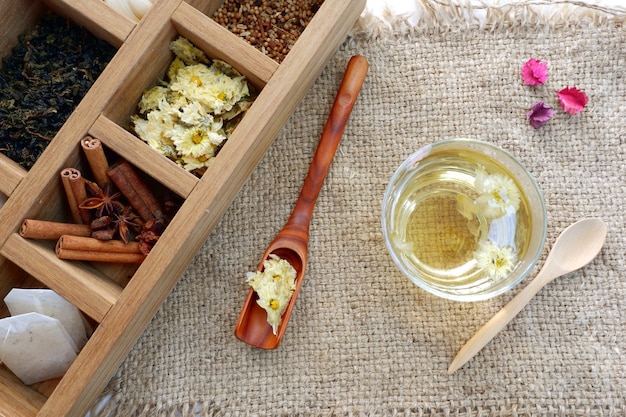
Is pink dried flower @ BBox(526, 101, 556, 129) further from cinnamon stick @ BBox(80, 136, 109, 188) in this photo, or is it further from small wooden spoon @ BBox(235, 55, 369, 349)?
cinnamon stick @ BBox(80, 136, 109, 188)

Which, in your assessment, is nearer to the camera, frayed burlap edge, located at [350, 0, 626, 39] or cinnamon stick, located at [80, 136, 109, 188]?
cinnamon stick, located at [80, 136, 109, 188]

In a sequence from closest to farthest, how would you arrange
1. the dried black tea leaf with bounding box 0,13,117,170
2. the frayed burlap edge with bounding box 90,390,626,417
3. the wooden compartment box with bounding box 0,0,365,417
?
the wooden compartment box with bounding box 0,0,365,417 → the dried black tea leaf with bounding box 0,13,117,170 → the frayed burlap edge with bounding box 90,390,626,417

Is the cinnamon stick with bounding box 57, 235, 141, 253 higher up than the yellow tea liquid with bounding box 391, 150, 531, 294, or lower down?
lower down

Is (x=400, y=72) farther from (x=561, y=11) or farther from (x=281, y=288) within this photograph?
(x=281, y=288)

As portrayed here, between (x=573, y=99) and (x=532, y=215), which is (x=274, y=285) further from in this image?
(x=573, y=99)

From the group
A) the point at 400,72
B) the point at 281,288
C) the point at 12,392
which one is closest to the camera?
the point at 12,392

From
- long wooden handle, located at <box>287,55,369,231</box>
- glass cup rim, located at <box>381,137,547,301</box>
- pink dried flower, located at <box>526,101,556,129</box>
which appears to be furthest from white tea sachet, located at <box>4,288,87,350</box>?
pink dried flower, located at <box>526,101,556,129</box>

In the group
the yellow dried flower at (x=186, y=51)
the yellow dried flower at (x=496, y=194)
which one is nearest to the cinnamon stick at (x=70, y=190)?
the yellow dried flower at (x=186, y=51)

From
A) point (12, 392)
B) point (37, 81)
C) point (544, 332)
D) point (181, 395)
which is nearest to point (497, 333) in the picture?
point (544, 332)
